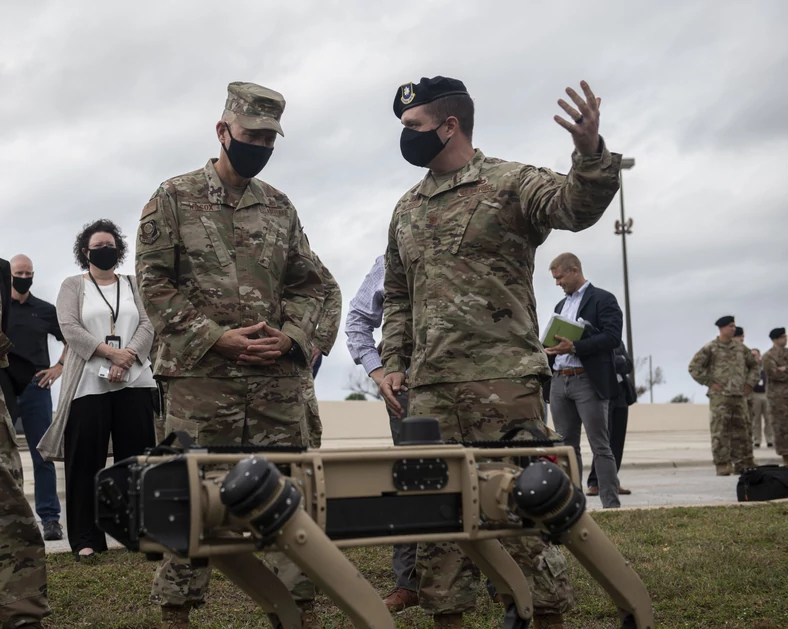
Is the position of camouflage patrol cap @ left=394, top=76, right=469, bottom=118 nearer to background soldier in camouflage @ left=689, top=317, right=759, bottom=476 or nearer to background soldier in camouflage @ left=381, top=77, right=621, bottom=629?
background soldier in camouflage @ left=381, top=77, right=621, bottom=629

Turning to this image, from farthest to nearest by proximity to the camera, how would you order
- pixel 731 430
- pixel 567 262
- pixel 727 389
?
pixel 731 430 < pixel 727 389 < pixel 567 262

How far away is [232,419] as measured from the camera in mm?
4281

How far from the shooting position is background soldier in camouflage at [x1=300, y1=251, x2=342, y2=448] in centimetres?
659

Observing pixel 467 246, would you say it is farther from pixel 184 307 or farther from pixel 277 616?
pixel 277 616

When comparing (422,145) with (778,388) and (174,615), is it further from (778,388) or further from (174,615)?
(778,388)

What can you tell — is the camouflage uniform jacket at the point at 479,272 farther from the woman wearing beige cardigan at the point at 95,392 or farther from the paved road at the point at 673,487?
the paved road at the point at 673,487

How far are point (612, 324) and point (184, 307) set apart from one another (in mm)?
5194

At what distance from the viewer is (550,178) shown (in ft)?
13.7

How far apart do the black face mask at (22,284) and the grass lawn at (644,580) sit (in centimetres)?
234

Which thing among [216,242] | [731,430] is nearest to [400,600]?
[216,242]

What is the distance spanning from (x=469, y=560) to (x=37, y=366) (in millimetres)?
4909

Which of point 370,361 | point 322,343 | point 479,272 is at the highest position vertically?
point 479,272

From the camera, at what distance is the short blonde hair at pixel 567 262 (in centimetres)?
912

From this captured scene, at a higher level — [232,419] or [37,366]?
[37,366]
